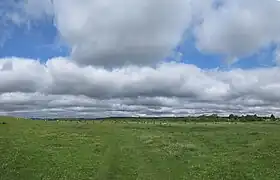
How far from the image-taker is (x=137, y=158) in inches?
1689

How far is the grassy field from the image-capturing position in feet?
115

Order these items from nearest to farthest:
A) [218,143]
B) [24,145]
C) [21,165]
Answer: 1. [21,165]
2. [24,145]
3. [218,143]

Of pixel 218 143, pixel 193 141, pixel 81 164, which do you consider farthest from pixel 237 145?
pixel 81 164

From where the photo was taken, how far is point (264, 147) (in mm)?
49875

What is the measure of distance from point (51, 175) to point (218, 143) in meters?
28.3

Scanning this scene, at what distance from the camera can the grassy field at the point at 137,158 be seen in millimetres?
35062

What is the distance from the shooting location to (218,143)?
182 ft

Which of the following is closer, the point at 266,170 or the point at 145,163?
the point at 266,170

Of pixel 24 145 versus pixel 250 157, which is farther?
pixel 24 145

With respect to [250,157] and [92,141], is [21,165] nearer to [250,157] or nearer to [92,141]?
[92,141]

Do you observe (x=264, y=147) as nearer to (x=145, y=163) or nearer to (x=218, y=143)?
(x=218, y=143)

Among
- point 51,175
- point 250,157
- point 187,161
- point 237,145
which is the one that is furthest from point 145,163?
point 237,145

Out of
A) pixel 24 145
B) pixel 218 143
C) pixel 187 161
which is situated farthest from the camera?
pixel 218 143

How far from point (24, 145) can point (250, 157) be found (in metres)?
29.5
